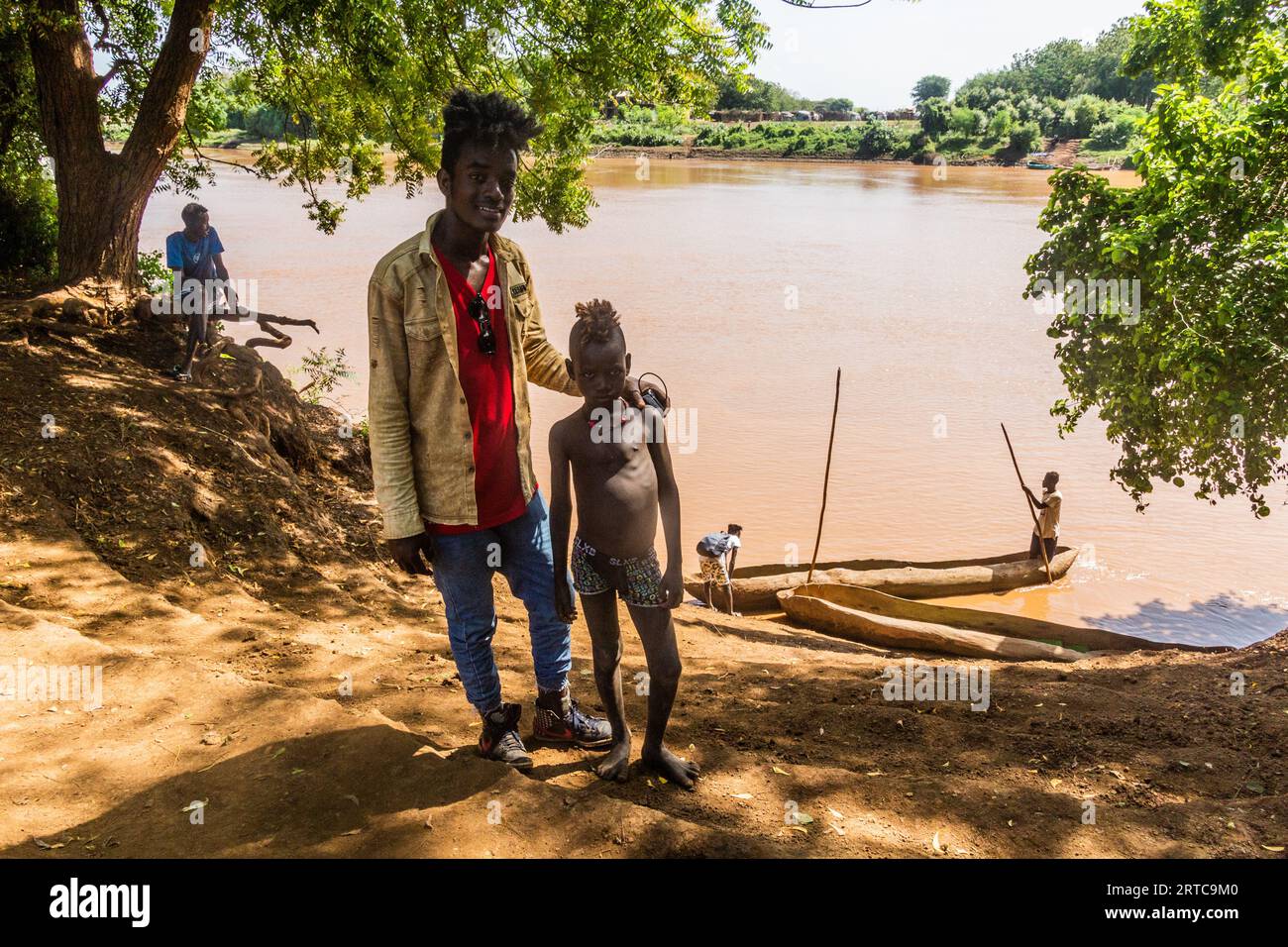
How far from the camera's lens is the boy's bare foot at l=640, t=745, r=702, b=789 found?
3295 millimetres

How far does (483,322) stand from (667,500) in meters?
0.83

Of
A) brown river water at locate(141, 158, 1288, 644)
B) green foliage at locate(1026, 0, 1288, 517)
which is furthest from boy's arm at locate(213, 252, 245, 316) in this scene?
green foliage at locate(1026, 0, 1288, 517)

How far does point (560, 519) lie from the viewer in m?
3.15

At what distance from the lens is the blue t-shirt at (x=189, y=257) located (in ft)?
26.8

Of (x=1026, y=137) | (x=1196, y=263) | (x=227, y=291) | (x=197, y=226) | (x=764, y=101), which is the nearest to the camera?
(x=1196, y=263)

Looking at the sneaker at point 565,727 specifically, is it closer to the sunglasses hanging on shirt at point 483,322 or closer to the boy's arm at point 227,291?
the sunglasses hanging on shirt at point 483,322

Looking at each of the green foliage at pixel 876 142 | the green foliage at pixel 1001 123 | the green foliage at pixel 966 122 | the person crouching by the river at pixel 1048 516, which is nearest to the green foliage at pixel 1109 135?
the green foliage at pixel 1001 123

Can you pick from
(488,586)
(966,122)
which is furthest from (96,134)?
(966,122)

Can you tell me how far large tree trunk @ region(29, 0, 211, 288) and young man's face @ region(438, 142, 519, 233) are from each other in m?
6.36

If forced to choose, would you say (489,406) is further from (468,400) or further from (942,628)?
(942,628)

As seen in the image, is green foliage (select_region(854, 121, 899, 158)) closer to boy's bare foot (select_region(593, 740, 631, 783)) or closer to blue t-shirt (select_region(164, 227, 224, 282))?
blue t-shirt (select_region(164, 227, 224, 282))

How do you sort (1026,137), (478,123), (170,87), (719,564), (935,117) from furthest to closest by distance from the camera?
(935,117)
(1026,137)
(719,564)
(170,87)
(478,123)

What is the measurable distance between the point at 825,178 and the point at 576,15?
1921 inches

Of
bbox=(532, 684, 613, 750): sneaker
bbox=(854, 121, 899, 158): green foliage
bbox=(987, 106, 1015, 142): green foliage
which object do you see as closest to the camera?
bbox=(532, 684, 613, 750): sneaker
